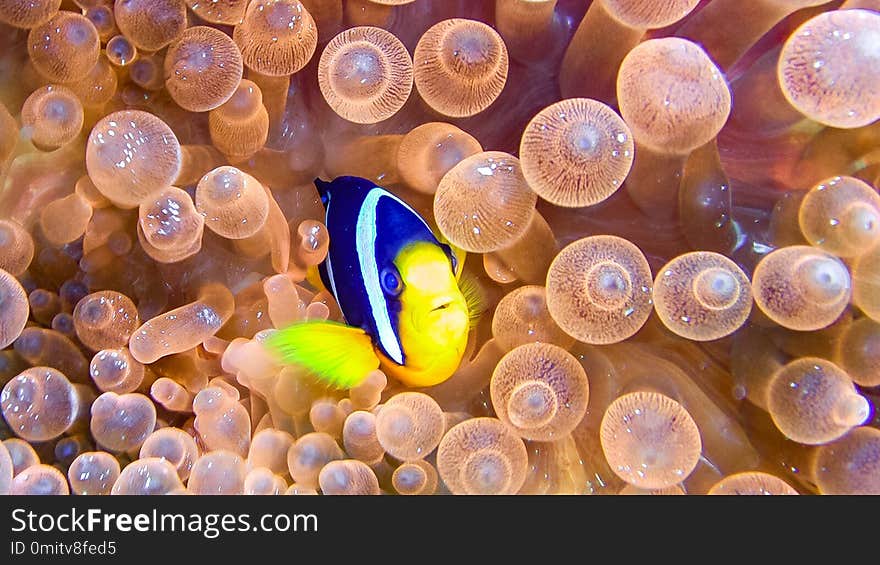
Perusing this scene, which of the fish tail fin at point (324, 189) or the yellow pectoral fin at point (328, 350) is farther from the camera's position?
the fish tail fin at point (324, 189)

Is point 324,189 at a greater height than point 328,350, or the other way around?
point 324,189

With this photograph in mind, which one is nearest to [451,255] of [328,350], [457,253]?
[457,253]

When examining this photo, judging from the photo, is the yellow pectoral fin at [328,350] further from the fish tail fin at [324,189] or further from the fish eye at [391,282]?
the fish tail fin at [324,189]

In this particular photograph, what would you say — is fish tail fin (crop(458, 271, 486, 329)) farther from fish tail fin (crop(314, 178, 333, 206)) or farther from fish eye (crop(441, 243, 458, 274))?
fish tail fin (crop(314, 178, 333, 206))

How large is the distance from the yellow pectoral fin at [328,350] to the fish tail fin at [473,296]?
14 cm

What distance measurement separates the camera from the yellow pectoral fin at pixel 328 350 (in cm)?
89

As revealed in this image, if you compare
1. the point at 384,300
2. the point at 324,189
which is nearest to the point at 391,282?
the point at 384,300

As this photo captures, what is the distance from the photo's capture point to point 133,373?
3.23ft

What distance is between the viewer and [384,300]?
0.93 m

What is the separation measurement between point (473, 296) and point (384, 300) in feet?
0.42

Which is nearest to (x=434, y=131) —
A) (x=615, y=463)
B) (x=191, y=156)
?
(x=191, y=156)

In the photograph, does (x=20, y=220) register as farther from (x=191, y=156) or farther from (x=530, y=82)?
(x=530, y=82)

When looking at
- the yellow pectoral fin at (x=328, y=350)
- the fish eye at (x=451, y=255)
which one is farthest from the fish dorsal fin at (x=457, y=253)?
the yellow pectoral fin at (x=328, y=350)

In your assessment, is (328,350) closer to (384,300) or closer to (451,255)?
(384,300)
